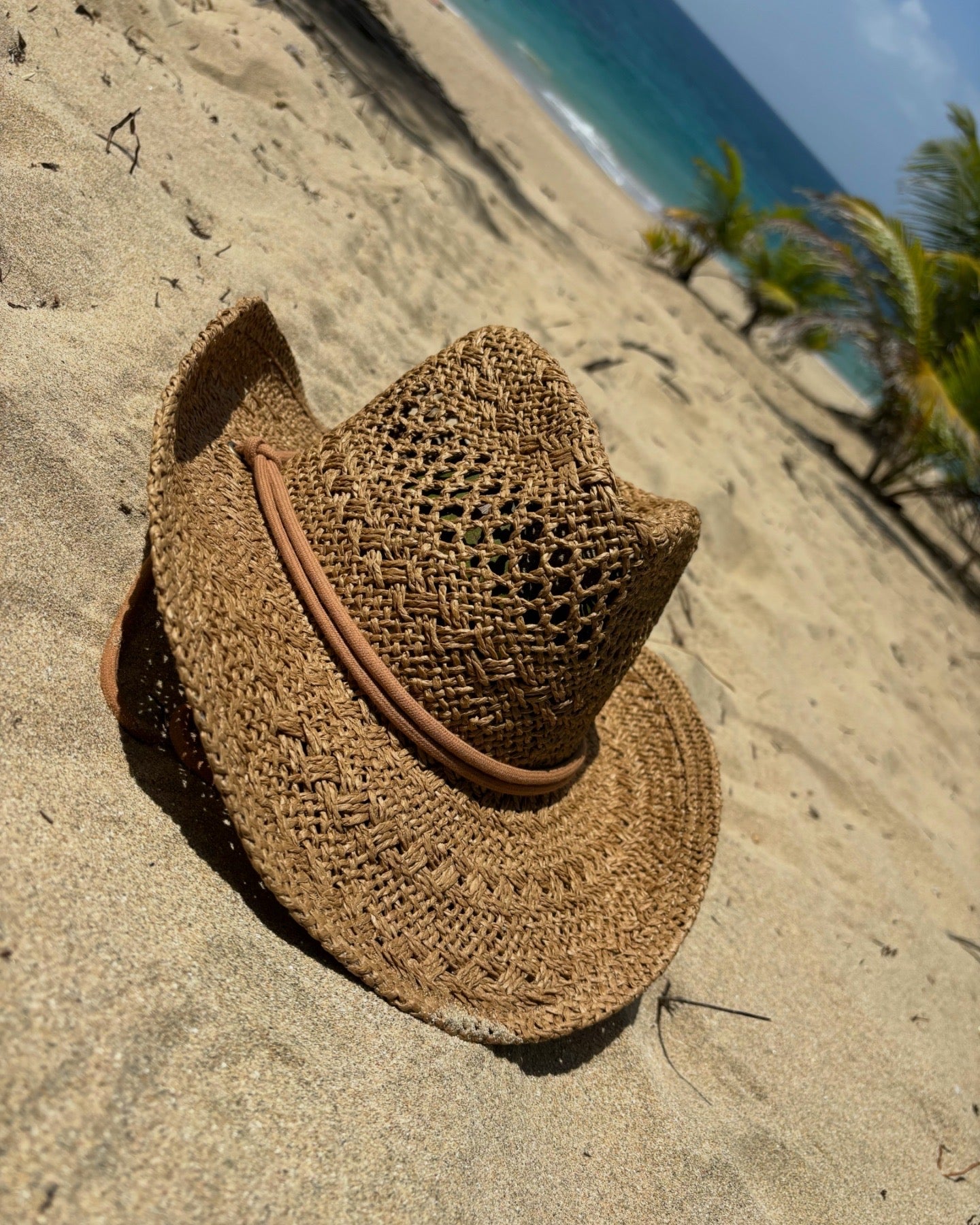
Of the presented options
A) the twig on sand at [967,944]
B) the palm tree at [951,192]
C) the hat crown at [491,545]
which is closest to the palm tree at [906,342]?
the palm tree at [951,192]

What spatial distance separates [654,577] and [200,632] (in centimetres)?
82

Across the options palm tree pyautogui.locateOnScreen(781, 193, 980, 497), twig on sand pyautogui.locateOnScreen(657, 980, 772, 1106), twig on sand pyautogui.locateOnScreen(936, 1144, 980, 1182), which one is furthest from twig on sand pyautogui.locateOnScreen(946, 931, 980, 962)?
palm tree pyautogui.locateOnScreen(781, 193, 980, 497)

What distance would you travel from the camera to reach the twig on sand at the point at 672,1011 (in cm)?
184

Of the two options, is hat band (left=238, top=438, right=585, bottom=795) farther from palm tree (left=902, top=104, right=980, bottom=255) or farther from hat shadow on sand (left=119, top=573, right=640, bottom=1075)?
palm tree (left=902, top=104, right=980, bottom=255)

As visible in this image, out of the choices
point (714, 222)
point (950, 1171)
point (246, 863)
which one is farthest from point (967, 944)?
point (714, 222)

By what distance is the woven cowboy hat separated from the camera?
4.28 feet

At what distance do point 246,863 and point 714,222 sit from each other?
9.61 m

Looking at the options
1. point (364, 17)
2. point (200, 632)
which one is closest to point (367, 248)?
point (200, 632)

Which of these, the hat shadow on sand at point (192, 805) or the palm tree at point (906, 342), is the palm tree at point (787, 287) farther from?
the hat shadow on sand at point (192, 805)

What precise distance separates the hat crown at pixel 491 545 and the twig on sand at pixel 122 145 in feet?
4.60

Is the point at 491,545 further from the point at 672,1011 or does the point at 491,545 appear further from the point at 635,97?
the point at 635,97

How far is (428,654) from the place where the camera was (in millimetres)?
1468

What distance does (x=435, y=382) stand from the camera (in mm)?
1698

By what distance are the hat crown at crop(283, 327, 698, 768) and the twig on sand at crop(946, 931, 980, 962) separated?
2002 mm
